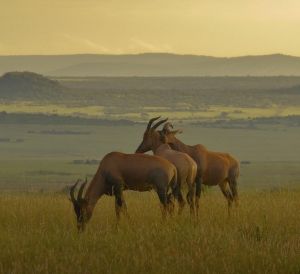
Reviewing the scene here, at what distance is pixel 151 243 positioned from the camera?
40.9 ft

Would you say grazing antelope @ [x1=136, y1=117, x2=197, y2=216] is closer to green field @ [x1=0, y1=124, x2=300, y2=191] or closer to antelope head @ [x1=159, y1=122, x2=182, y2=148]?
antelope head @ [x1=159, y1=122, x2=182, y2=148]

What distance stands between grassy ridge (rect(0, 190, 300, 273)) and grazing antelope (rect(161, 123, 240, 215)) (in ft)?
3.06

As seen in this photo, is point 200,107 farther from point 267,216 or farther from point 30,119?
point 267,216

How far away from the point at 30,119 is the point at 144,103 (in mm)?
42806

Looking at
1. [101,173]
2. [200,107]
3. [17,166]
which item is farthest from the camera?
[200,107]

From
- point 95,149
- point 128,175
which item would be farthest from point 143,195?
point 95,149

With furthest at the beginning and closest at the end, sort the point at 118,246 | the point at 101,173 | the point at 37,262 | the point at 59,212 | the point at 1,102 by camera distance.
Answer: the point at 1,102 → the point at 59,212 → the point at 101,173 → the point at 118,246 → the point at 37,262

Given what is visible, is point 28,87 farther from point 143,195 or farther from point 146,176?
point 146,176

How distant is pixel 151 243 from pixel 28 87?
502 ft

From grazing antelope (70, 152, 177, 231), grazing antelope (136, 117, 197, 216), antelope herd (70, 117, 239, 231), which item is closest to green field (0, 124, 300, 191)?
antelope herd (70, 117, 239, 231)

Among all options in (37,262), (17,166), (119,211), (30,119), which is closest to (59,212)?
(119,211)

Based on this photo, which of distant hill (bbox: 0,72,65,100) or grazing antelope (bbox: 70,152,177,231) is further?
distant hill (bbox: 0,72,65,100)

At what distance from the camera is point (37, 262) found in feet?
38.2

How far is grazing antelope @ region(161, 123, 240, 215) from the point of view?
1720cm
